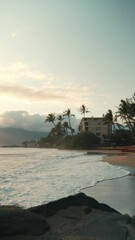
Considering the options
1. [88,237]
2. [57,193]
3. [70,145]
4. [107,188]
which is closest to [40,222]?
[88,237]

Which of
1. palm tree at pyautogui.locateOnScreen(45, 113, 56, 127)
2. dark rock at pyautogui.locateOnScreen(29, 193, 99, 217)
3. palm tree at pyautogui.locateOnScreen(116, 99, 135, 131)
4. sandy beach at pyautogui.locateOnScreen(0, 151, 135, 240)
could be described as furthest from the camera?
palm tree at pyautogui.locateOnScreen(45, 113, 56, 127)

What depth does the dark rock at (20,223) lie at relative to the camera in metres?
5.96

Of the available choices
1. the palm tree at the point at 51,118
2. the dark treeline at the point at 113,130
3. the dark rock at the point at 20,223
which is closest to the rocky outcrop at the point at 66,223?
the dark rock at the point at 20,223

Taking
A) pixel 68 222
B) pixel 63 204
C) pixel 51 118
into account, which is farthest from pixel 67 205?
pixel 51 118

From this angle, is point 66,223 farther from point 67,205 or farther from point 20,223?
point 20,223

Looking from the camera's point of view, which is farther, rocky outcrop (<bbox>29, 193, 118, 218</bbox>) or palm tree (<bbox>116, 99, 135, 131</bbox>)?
palm tree (<bbox>116, 99, 135, 131</bbox>)

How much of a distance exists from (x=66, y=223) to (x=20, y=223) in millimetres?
1355

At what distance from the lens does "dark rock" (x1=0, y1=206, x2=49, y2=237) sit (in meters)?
5.96

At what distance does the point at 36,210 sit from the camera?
7.85 meters

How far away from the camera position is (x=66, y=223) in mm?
7195

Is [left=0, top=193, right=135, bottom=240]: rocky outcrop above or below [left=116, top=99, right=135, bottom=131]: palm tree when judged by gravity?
below

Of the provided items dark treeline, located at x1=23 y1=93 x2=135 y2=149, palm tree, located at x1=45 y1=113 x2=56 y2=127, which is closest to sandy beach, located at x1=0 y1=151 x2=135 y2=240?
dark treeline, located at x1=23 y1=93 x2=135 y2=149

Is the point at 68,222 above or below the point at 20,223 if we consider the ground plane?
below

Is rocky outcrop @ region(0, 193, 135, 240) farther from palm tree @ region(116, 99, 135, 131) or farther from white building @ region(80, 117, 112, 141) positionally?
white building @ region(80, 117, 112, 141)
